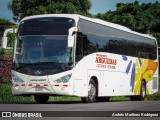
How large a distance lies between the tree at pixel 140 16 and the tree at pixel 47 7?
24.6 ft

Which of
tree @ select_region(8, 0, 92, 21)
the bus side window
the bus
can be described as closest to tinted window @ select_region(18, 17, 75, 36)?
the bus

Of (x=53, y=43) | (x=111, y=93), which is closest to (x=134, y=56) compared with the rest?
(x=111, y=93)

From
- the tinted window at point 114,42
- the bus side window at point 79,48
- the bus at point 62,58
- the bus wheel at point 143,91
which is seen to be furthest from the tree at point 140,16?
the bus side window at point 79,48

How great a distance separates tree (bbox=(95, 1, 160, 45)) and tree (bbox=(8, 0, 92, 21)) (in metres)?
7.49

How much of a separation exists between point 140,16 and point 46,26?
1501cm

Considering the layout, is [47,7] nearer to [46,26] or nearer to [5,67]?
[5,67]

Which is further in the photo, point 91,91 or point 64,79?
point 91,91

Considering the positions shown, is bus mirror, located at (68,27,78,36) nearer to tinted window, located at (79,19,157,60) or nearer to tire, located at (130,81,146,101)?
tinted window, located at (79,19,157,60)

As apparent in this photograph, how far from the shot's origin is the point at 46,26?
2131 cm

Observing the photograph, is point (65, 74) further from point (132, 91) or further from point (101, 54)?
point (132, 91)

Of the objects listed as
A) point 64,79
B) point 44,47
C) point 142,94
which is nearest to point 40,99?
point 64,79

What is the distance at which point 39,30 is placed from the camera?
2128 centimetres

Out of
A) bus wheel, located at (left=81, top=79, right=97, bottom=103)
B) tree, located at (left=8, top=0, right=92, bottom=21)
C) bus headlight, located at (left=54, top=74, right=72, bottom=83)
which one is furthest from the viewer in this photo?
tree, located at (left=8, top=0, right=92, bottom=21)

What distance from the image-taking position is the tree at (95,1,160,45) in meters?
35.6
